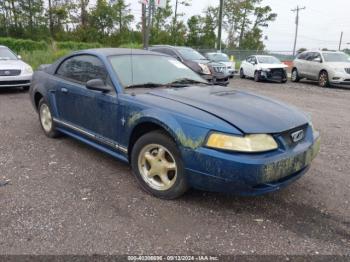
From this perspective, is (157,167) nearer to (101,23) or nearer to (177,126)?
(177,126)

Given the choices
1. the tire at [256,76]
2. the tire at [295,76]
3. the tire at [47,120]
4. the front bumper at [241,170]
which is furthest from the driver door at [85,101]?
the tire at [295,76]

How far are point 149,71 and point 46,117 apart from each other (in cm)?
215

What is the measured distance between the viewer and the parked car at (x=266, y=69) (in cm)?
1683

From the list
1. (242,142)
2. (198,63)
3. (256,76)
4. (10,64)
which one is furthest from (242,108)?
(256,76)

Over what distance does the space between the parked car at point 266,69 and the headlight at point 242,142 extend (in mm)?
14606

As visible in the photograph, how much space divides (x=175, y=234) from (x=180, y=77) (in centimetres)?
215

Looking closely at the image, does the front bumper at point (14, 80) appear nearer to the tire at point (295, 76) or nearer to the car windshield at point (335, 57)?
the car windshield at point (335, 57)

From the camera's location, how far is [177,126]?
3.15 metres

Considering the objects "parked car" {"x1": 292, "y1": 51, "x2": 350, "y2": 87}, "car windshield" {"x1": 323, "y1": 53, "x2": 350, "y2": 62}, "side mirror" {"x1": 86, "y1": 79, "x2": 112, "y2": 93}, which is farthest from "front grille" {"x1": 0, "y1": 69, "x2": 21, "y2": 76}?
"car windshield" {"x1": 323, "y1": 53, "x2": 350, "y2": 62}

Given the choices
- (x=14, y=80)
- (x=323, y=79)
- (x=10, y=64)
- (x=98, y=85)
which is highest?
(x=98, y=85)

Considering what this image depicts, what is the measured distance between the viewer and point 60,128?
16.3 feet

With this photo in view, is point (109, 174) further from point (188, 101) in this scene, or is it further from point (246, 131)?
point (246, 131)

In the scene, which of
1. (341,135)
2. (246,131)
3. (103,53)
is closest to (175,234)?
(246,131)

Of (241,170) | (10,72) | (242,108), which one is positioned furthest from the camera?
(10,72)
